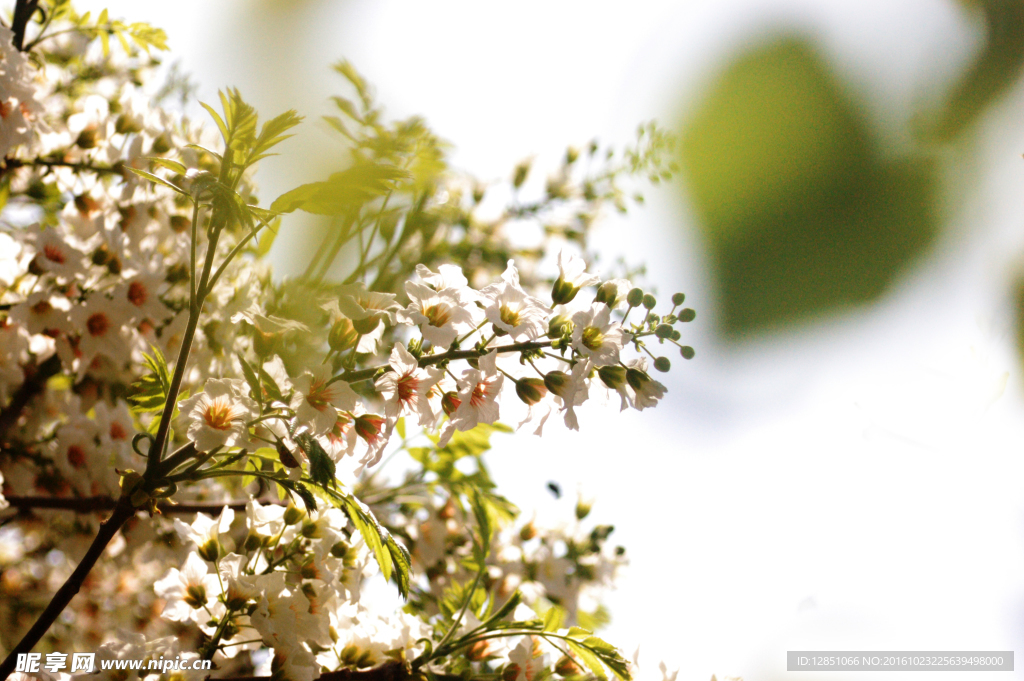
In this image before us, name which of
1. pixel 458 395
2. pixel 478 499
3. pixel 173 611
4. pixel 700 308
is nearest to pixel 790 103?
pixel 700 308

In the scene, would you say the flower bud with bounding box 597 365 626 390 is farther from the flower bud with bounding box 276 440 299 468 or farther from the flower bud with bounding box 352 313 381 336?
the flower bud with bounding box 276 440 299 468

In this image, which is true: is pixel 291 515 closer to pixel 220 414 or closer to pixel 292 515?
pixel 292 515

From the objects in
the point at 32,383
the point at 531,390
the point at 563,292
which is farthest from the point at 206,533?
the point at 32,383

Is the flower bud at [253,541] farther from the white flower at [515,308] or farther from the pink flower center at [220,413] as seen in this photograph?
the white flower at [515,308]

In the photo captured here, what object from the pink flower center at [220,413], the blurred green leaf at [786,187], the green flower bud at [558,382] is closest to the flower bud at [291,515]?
the pink flower center at [220,413]

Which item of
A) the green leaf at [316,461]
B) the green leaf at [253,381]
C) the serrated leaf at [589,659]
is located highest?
the green leaf at [253,381]

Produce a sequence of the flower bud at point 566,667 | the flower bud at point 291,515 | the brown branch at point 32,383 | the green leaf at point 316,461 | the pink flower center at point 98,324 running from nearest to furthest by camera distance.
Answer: the green leaf at point 316,461, the flower bud at point 291,515, the flower bud at point 566,667, the pink flower center at point 98,324, the brown branch at point 32,383
